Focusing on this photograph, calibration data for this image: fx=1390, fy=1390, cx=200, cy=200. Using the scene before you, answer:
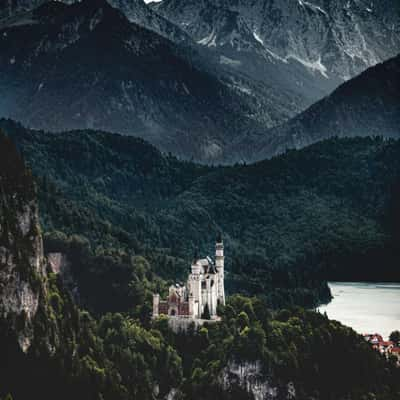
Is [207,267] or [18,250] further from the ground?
[18,250]

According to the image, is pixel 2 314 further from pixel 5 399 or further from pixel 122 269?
pixel 122 269

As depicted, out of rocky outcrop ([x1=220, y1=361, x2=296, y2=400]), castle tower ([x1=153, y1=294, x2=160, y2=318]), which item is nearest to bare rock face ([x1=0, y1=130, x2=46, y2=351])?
castle tower ([x1=153, y1=294, x2=160, y2=318])

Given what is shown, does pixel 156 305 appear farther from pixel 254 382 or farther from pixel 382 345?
pixel 382 345

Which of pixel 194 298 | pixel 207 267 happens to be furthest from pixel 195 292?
pixel 207 267

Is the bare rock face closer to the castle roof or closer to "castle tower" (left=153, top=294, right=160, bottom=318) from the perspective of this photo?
"castle tower" (left=153, top=294, right=160, bottom=318)

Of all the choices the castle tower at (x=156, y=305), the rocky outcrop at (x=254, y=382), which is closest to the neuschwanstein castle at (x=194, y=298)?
the castle tower at (x=156, y=305)
